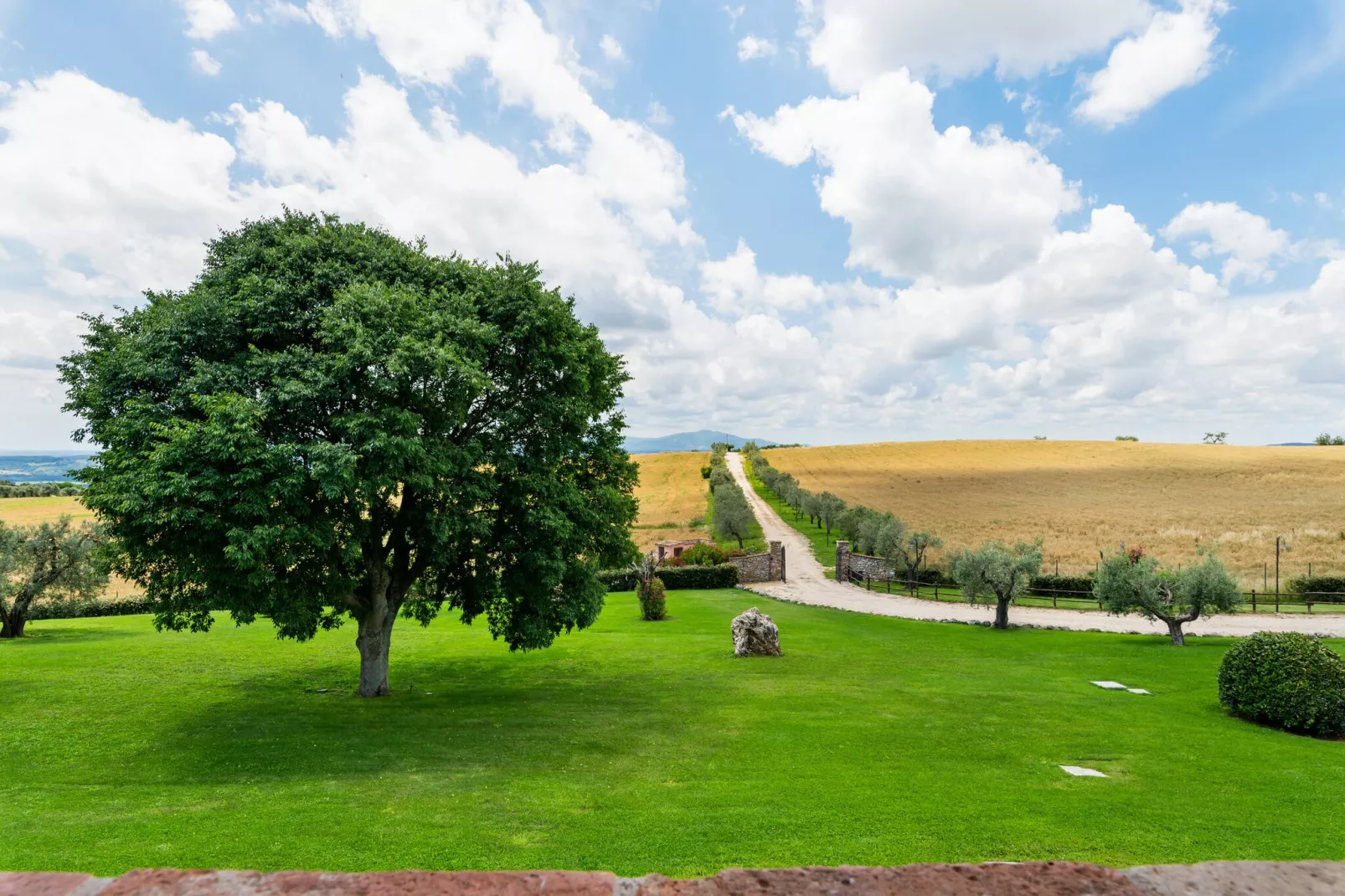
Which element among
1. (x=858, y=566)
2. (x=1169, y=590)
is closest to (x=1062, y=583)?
(x=858, y=566)

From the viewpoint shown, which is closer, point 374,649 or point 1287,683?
point 1287,683

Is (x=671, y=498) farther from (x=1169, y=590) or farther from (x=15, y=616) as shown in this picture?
(x=1169, y=590)

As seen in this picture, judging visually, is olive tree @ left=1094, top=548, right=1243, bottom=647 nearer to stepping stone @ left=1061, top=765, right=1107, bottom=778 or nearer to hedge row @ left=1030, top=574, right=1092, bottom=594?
hedge row @ left=1030, top=574, right=1092, bottom=594

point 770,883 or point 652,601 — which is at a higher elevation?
point 770,883

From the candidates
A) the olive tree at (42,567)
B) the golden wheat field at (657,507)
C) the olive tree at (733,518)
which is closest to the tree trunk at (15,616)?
the olive tree at (42,567)

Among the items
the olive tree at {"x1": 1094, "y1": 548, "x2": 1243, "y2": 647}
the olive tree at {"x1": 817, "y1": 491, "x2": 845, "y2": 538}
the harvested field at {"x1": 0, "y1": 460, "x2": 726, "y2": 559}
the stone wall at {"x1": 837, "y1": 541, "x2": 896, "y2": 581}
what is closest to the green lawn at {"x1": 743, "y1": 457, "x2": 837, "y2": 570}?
the olive tree at {"x1": 817, "y1": 491, "x2": 845, "y2": 538}

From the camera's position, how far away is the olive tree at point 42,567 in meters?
29.9

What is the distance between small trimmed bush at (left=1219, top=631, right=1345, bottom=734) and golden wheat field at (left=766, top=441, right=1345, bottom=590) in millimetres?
31618

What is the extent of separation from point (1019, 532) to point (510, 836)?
64780 mm

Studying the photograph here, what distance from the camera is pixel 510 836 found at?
8430 mm

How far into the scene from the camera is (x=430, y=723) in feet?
52.7

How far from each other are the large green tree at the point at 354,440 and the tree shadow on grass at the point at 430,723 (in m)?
1.89

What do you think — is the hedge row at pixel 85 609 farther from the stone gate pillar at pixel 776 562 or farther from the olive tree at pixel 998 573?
the olive tree at pixel 998 573

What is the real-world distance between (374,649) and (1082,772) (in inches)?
641
